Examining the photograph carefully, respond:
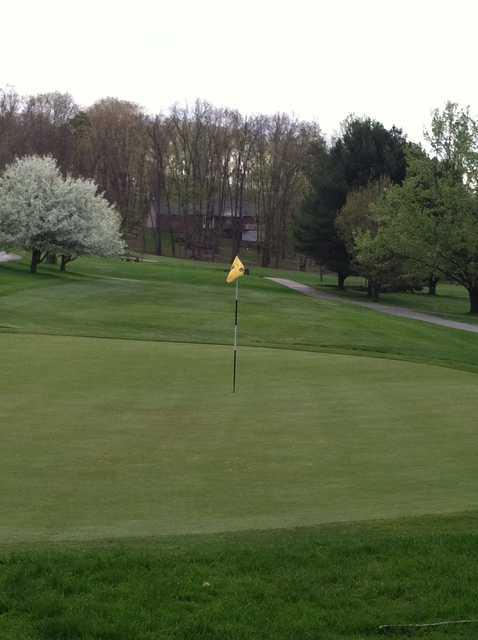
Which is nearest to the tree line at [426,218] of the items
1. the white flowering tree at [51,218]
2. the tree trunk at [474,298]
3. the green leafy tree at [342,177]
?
the tree trunk at [474,298]

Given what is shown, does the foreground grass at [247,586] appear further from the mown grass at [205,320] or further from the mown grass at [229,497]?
the mown grass at [205,320]

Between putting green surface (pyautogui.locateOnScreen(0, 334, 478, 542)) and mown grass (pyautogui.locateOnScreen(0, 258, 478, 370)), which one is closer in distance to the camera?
putting green surface (pyautogui.locateOnScreen(0, 334, 478, 542))

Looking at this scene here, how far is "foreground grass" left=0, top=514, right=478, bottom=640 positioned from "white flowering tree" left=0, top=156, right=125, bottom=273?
42.6 m

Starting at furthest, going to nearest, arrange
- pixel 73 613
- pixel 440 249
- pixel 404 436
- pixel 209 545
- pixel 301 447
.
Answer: pixel 440 249, pixel 404 436, pixel 301 447, pixel 209 545, pixel 73 613

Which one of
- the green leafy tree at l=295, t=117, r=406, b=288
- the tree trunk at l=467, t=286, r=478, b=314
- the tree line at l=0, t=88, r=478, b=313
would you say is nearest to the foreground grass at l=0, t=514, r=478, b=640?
the tree trunk at l=467, t=286, r=478, b=314

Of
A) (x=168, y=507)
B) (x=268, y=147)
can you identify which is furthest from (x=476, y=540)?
(x=268, y=147)

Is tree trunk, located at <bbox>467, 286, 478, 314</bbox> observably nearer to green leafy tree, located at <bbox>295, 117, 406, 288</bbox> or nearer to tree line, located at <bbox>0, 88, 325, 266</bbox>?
green leafy tree, located at <bbox>295, 117, 406, 288</bbox>

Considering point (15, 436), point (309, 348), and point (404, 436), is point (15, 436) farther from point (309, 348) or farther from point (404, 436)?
point (309, 348)

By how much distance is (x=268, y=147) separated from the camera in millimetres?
97312

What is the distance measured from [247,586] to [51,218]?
43.3m

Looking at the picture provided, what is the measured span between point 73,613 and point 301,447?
518cm

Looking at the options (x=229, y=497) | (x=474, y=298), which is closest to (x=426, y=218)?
(x=474, y=298)

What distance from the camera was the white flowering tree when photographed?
47.5 metres

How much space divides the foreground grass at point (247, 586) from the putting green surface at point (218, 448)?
59 centimetres
